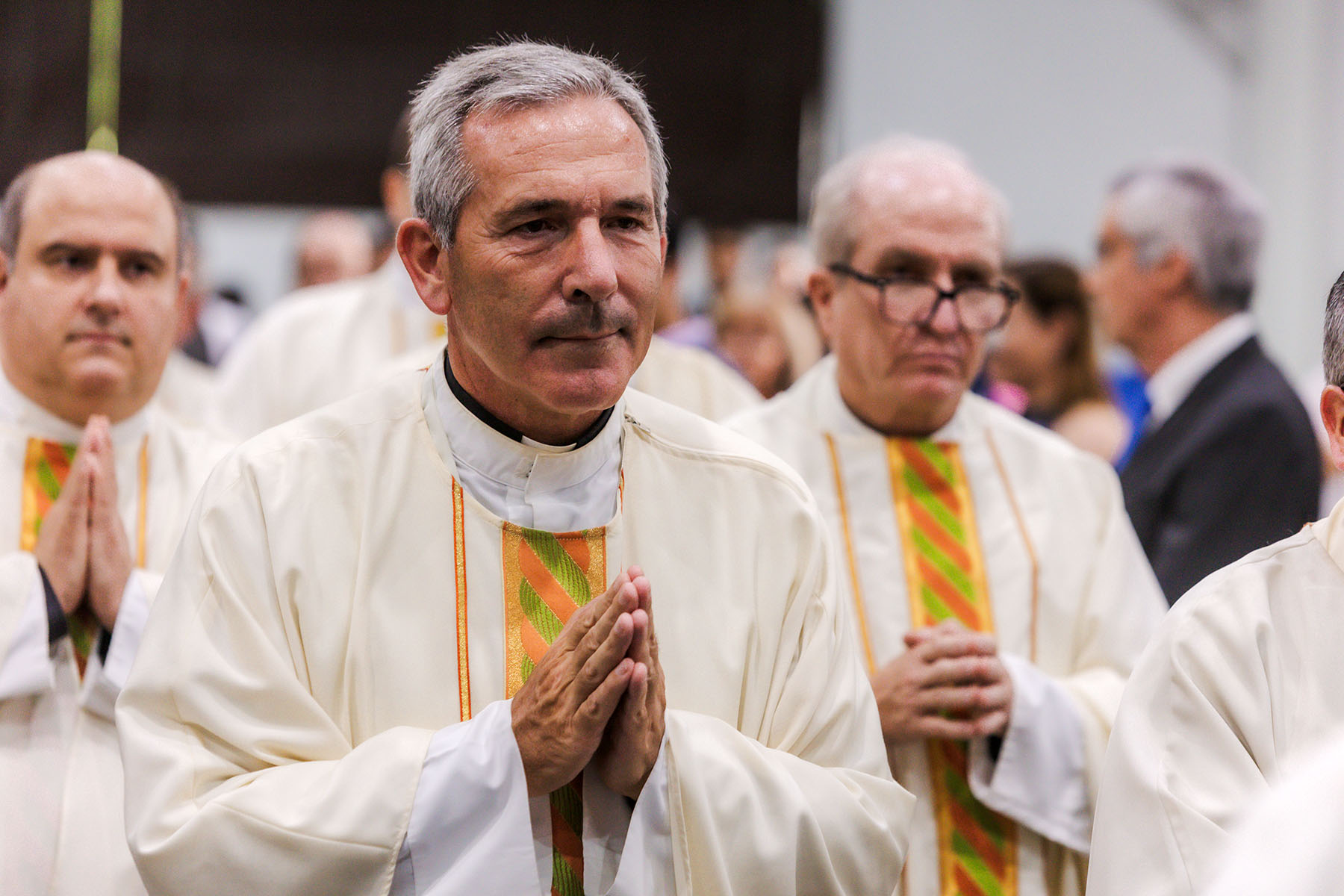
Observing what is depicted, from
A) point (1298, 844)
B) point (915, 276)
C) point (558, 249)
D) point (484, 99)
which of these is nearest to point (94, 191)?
point (484, 99)

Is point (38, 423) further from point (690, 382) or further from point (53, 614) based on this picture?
point (690, 382)

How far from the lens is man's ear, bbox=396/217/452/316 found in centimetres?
230

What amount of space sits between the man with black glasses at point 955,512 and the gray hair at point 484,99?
0.96 m

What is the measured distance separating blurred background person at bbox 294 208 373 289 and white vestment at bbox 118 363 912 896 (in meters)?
5.95

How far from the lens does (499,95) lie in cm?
219

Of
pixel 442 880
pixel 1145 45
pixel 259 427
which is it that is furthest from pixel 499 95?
pixel 1145 45

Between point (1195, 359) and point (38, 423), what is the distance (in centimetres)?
297

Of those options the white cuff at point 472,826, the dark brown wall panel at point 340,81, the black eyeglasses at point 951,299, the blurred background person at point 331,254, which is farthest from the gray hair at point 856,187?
the dark brown wall panel at point 340,81

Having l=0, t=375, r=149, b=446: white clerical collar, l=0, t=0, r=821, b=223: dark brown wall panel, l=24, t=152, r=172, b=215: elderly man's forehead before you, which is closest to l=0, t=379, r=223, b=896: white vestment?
l=0, t=375, r=149, b=446: white clerical collar

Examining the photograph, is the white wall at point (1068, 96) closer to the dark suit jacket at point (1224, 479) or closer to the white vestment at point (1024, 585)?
the dark suit jacket at point (1224, 479)

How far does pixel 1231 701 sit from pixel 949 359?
1.21 meters

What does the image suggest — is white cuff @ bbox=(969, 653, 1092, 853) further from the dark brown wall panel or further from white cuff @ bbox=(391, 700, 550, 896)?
the dark brown wall panel

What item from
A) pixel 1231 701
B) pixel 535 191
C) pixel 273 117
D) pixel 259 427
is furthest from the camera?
pixel 273 117

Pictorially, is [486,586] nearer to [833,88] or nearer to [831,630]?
[831,630]
